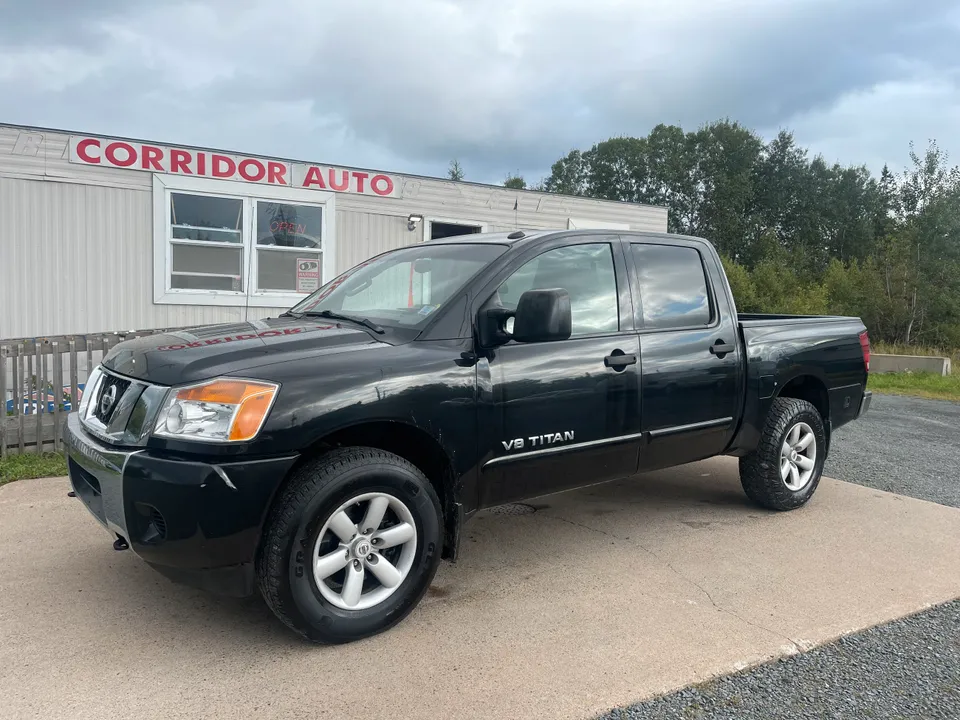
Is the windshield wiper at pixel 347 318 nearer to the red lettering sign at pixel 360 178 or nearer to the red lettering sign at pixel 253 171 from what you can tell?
Answer: the red lettering sign at pixel 253 171

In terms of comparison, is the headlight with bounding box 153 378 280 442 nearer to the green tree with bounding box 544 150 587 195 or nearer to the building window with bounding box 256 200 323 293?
the building window with bounding box 256 200 323 293

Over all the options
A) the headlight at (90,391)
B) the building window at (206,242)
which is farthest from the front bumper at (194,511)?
the building window at (206,242)

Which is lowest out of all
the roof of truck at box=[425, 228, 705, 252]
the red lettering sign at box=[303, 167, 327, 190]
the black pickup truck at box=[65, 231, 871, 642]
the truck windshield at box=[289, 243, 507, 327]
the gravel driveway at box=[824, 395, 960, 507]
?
the gravel driveway at box=[824, 395, 960, 507]

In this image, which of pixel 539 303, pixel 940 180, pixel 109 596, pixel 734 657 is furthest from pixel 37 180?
pixel 940 180

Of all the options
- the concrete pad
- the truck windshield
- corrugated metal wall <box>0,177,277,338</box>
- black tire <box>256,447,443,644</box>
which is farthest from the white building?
black tire <box>256,447,443,644</box>

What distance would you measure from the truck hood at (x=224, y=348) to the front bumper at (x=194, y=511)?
34 cm

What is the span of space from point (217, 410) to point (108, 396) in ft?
2.62

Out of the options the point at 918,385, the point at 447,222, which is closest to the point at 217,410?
the point at 447,222

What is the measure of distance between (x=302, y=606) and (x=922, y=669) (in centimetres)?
247

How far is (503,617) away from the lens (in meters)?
3.26

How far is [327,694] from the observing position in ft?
8.53

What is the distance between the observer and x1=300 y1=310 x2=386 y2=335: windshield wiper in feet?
11.3

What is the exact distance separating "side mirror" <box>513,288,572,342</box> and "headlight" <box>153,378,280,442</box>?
113 centimetres

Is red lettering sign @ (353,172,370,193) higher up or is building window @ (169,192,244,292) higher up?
red lettering sign @ (353,172,370,193)
